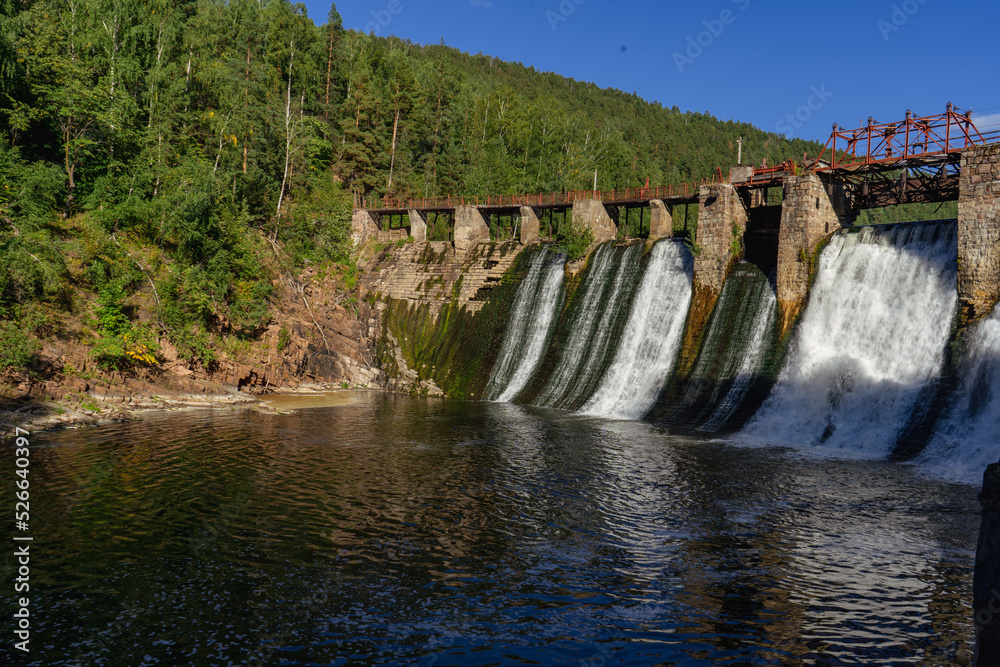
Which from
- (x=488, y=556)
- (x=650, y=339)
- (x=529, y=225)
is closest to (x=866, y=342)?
(x=650, y=339)

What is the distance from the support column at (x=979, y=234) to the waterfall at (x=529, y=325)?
25153 mm

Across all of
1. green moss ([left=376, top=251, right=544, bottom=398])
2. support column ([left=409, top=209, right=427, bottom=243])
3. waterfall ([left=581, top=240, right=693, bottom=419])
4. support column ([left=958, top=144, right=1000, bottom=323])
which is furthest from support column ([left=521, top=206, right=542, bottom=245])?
support column ([left=958, top=144, right=1000, bottom=323])

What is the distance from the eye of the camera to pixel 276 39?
74875mm

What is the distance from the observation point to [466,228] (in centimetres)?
5853

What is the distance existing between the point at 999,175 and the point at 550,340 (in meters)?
26.9

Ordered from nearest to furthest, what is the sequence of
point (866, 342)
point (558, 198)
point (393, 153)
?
1. point (866, 342)
2. point (558, 198)
3. point (393, 153)

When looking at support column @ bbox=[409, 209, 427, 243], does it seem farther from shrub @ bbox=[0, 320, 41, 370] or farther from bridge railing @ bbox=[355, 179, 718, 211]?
shrub @ bbox=[0, 320, 41, 370]

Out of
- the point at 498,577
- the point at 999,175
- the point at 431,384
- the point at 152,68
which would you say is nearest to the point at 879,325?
the point at 999,175

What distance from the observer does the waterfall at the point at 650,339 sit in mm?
39781

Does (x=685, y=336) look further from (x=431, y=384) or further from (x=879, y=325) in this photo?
(x=431, y=384)

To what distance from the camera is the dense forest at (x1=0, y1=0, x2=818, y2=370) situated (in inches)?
1480

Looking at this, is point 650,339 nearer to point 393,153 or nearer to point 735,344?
point 735,344

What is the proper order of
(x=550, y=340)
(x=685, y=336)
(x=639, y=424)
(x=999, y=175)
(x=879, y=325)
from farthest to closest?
1. (x=550, y=340)
2. (x=685, y=336)
3. (x=639, y=424)
4. (x=879, y=325)
5. (x=999, y=175)

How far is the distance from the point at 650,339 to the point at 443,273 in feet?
71.3
